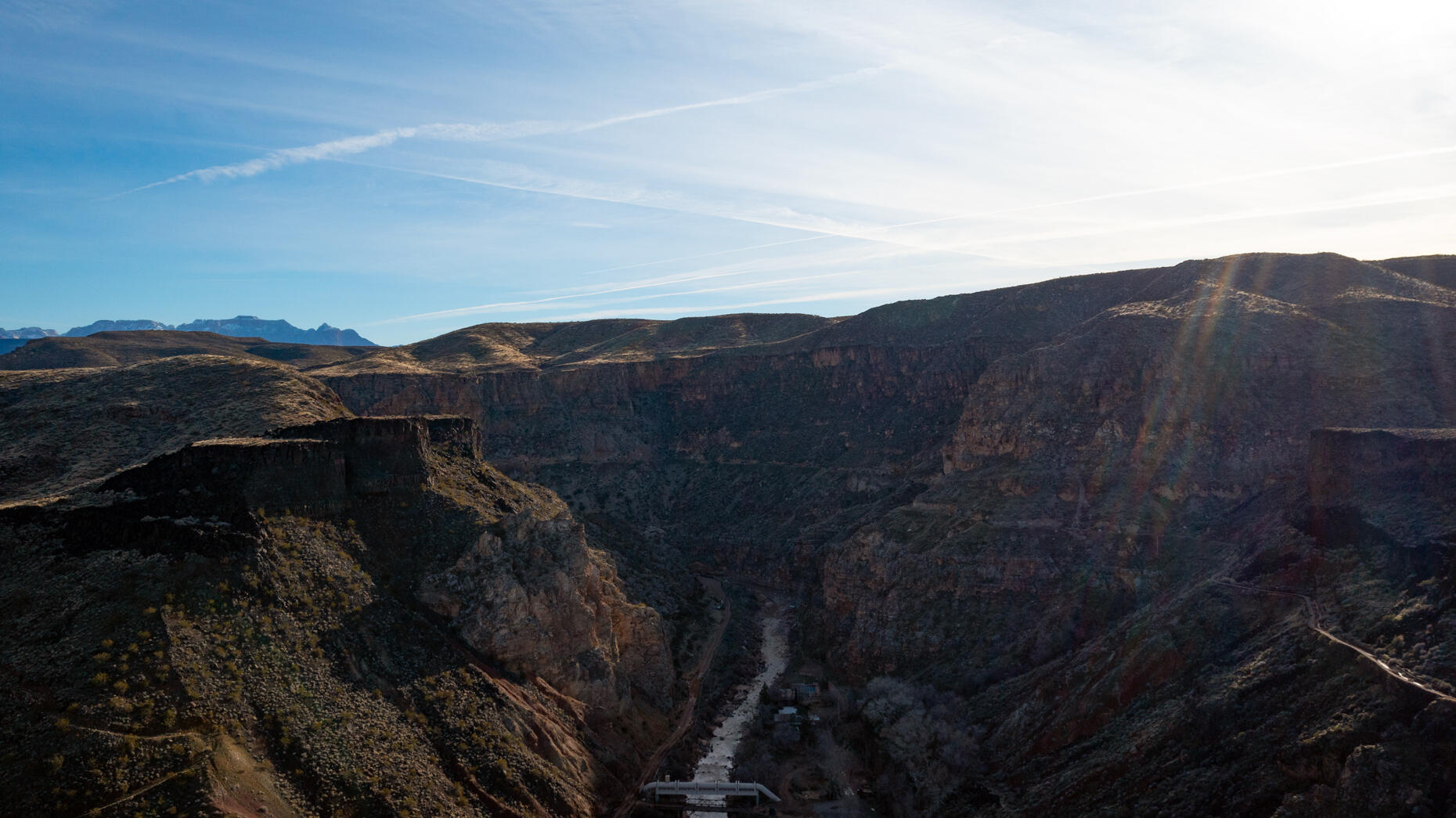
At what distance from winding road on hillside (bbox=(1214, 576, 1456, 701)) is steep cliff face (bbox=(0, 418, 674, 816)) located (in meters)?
33.8

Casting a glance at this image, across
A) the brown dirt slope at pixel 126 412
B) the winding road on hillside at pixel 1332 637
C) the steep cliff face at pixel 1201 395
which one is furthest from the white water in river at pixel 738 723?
the brown dirt slope at pixel 126 412

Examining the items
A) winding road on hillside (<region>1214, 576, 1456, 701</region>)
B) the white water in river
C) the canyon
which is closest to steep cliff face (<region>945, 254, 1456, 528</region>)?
the canyon

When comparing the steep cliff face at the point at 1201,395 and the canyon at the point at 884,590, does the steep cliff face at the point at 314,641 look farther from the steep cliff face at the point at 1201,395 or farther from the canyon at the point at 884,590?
the steep cliff face at the point at 1201,395

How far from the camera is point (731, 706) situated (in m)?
65.4

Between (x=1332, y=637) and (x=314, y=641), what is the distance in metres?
42.3

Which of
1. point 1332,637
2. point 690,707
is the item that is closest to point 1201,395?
point 1332,637

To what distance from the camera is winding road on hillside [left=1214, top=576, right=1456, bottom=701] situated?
1261 inches

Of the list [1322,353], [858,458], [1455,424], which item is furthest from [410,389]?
[1455,424]

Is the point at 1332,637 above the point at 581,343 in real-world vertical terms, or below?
below

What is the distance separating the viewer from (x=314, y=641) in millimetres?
39781

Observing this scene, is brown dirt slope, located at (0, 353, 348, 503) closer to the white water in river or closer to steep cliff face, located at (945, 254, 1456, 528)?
the white water in river

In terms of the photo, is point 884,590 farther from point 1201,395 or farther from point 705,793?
point 1201,395

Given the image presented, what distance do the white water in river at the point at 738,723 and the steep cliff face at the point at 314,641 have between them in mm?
3914

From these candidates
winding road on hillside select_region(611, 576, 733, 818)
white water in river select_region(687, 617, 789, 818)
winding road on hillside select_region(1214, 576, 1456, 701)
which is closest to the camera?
winding road on hillside select_region(1214, 576, 1456, 701)
